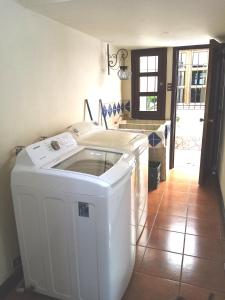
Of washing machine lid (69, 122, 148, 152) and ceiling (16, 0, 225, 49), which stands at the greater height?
ceiling (16, 0, 225, 49)

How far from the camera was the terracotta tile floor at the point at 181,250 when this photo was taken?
1781 millimetres

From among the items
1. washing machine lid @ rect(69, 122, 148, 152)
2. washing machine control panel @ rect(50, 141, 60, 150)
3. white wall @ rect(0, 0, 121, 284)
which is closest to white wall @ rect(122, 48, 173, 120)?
white wall @ rect(0, 0, 121, 284)

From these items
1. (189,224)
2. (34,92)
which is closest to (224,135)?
(189,224)

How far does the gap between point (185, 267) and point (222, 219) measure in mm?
896

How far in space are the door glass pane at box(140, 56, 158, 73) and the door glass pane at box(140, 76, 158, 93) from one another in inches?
5.1

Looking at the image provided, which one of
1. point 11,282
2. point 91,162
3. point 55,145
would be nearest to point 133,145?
point 91,162

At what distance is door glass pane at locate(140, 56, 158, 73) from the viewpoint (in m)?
4.04

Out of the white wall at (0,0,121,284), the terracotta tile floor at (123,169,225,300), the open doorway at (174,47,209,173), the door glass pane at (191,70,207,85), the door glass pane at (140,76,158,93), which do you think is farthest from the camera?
the door glass pane at (191,70,207,85)

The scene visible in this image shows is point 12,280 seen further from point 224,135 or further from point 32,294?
point 224,135

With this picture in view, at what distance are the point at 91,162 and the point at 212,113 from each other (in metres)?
2.24

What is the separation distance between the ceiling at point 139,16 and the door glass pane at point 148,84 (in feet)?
3.87

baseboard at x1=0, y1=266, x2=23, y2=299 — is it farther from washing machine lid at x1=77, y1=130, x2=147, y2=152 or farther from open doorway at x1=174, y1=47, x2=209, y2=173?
open doorway at x1=174, y1=47, x2=209, y2=173

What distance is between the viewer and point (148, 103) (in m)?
4.28

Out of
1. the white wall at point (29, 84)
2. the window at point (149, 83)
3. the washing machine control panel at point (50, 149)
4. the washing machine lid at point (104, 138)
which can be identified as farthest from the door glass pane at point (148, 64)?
the washing machine control panel at point (50, 149)
